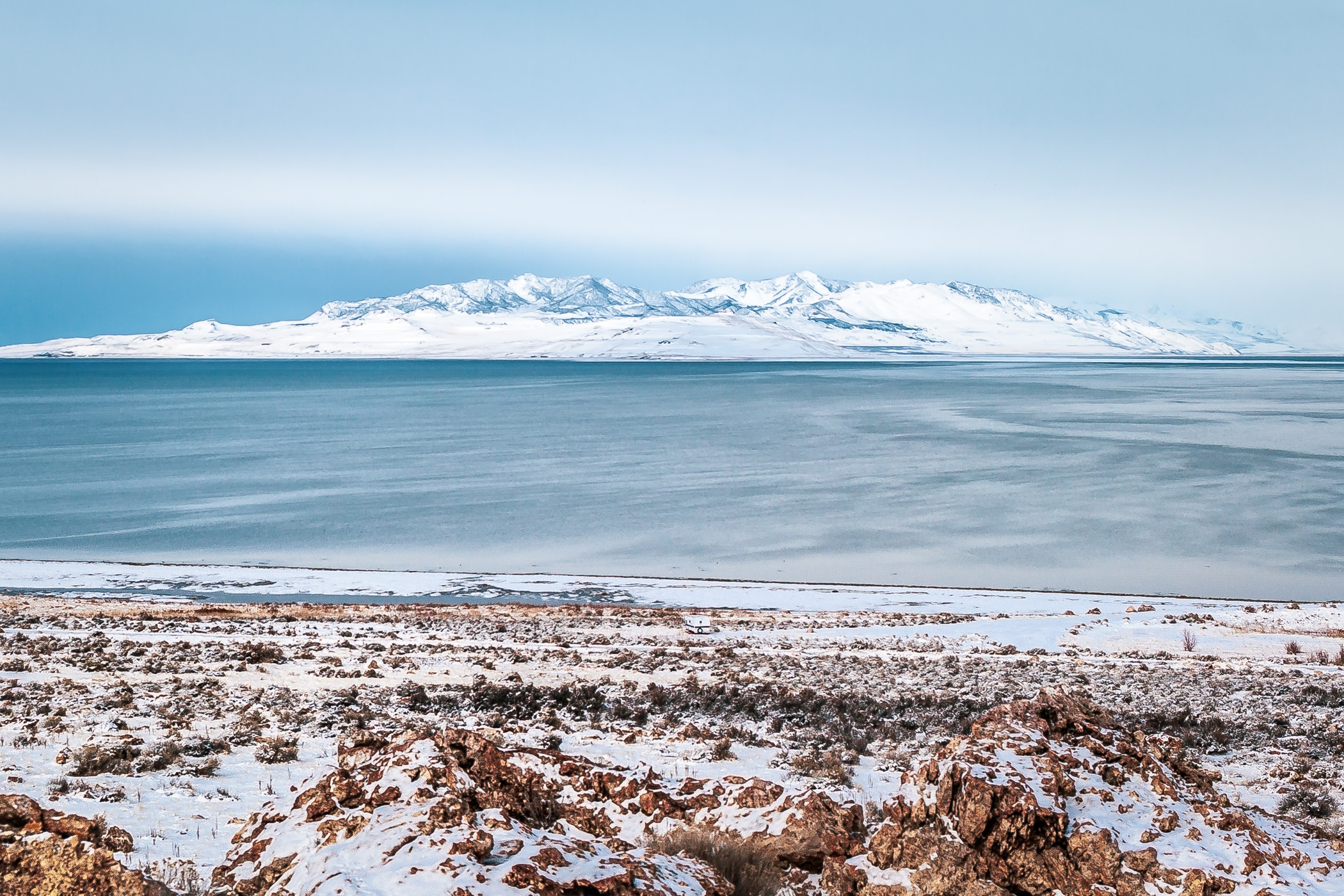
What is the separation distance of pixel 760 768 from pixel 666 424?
77.7 m

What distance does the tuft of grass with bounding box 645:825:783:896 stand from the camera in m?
5.23

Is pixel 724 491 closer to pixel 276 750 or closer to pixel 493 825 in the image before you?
pixel 276 750

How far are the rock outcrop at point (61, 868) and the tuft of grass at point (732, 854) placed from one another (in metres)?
2.54

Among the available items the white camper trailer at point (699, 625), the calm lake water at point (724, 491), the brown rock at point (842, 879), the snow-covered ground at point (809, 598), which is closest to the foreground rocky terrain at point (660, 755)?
the brown rock at point (842, 879)

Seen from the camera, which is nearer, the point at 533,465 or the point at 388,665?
the point at 388,665

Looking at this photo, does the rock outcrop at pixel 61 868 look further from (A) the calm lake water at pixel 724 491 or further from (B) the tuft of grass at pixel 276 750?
(A) the calm lake water at pixel 724 491

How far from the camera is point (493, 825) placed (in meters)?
4.82

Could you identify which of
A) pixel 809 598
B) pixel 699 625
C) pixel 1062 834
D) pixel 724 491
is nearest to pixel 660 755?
pixel 1062 834

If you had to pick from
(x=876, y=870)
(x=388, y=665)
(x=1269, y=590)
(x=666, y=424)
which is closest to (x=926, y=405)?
(x=666, y=424)

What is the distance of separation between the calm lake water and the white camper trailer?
9662 mm

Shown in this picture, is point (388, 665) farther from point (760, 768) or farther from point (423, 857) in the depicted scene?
point (423, 857)

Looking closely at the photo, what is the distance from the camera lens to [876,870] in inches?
205

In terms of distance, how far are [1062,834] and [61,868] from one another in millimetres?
4857

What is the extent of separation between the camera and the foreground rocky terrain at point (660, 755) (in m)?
4.95
